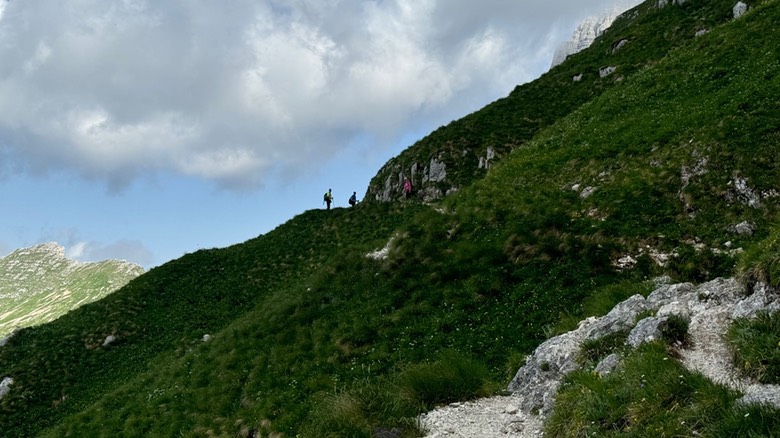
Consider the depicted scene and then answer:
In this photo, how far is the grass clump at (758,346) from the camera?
8.34m

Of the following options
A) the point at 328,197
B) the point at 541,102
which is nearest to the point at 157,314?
the point at 328,197

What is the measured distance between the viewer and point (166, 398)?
23641 mm

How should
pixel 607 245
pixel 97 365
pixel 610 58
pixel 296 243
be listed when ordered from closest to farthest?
1. pixel 607 245
2. pixel 97 365
3. pixel 296 243
4. pixel 610 58

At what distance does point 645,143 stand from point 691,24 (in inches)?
1405

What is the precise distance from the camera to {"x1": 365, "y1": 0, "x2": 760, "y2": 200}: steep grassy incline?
51.5 m

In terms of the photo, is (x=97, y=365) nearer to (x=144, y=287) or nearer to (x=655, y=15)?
(x=144, y=287)

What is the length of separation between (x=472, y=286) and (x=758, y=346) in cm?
1339

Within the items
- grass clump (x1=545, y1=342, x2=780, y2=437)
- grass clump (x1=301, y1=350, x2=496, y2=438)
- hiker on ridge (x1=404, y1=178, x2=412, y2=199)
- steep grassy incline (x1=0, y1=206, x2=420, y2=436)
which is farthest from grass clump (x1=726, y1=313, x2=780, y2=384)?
hiker on ridge (x1=404, y1=178, x2=412, y2=199)

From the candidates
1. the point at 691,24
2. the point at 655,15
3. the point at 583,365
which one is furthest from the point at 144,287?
the point at 655,15

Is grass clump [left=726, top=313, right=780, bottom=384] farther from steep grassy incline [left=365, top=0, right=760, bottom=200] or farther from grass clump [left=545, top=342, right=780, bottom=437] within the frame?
steep grassy incline [left=365, top=0, right=760, bottom=200]

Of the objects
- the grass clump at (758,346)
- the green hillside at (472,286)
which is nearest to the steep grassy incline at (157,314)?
the green hillside at (472,286)

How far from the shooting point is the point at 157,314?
41.2 metres

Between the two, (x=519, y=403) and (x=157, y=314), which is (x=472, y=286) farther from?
(x=157, y=314)

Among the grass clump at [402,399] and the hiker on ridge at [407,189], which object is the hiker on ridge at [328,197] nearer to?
the hiker on ridge at [407,189]
